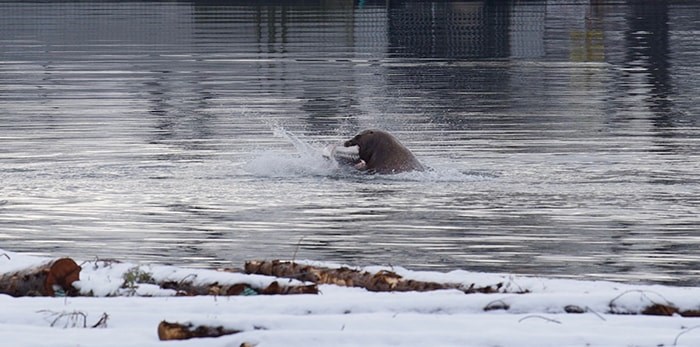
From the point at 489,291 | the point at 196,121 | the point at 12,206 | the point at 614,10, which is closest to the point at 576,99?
the point at 196,121

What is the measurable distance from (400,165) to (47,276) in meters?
9.79

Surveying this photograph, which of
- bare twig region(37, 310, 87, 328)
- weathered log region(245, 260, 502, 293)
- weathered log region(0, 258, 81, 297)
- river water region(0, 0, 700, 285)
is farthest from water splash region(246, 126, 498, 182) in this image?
bare twig region(37, 310, 87, 328)

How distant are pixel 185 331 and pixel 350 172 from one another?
11.5 m

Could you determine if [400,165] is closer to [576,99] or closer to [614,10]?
[576,99]

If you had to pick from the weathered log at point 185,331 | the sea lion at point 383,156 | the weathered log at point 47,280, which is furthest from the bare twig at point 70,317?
the sea lion at point 383,156

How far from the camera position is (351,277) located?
10539 mm

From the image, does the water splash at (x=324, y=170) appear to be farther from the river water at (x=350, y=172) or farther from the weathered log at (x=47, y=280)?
the weathered log at (x=47, y=280)

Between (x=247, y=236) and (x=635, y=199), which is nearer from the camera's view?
(x=247, y=236)

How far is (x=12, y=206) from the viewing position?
17297 millimetres

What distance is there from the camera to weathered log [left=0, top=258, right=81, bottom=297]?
10.2 meters

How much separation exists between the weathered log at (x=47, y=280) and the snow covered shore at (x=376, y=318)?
1.11 feet

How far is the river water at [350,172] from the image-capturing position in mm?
14750

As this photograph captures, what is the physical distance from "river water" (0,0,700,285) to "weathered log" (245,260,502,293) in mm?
2236

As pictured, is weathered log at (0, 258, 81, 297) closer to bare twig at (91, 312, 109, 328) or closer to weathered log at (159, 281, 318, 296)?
weathered log at (159, 281, 318, 296)
